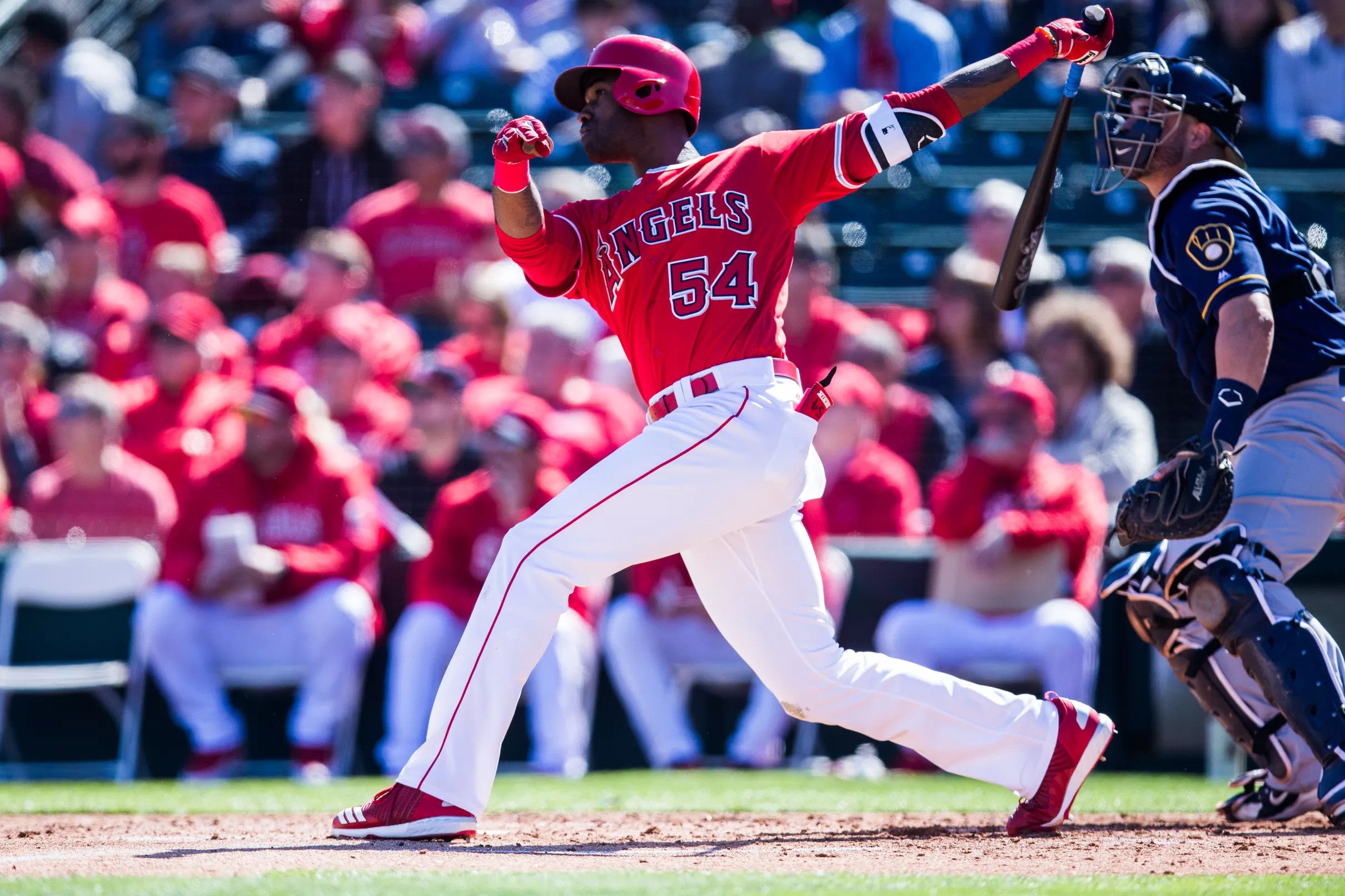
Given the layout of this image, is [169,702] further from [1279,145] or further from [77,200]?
[1279,145]

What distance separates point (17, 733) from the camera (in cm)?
795

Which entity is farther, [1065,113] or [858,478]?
[858,478]

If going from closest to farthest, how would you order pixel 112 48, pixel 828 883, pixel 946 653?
pixel 828 883
pixel 946 653
pixel 112 48

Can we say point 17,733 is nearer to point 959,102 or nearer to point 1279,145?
point 959,102

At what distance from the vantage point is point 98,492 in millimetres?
8180

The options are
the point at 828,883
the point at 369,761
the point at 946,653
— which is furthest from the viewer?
the point at 369,761

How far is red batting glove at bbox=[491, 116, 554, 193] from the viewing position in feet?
13.4

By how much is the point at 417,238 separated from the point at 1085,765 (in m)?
6.52

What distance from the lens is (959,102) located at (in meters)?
4.27

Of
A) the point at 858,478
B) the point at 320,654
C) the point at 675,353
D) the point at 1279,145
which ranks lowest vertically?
the point at 320,654

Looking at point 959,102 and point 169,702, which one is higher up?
point 959,102

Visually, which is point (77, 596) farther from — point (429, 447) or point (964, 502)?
point (964, 502)

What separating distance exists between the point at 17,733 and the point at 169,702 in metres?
0.77

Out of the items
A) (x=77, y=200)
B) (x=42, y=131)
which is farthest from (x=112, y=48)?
(x=77, y=200)
